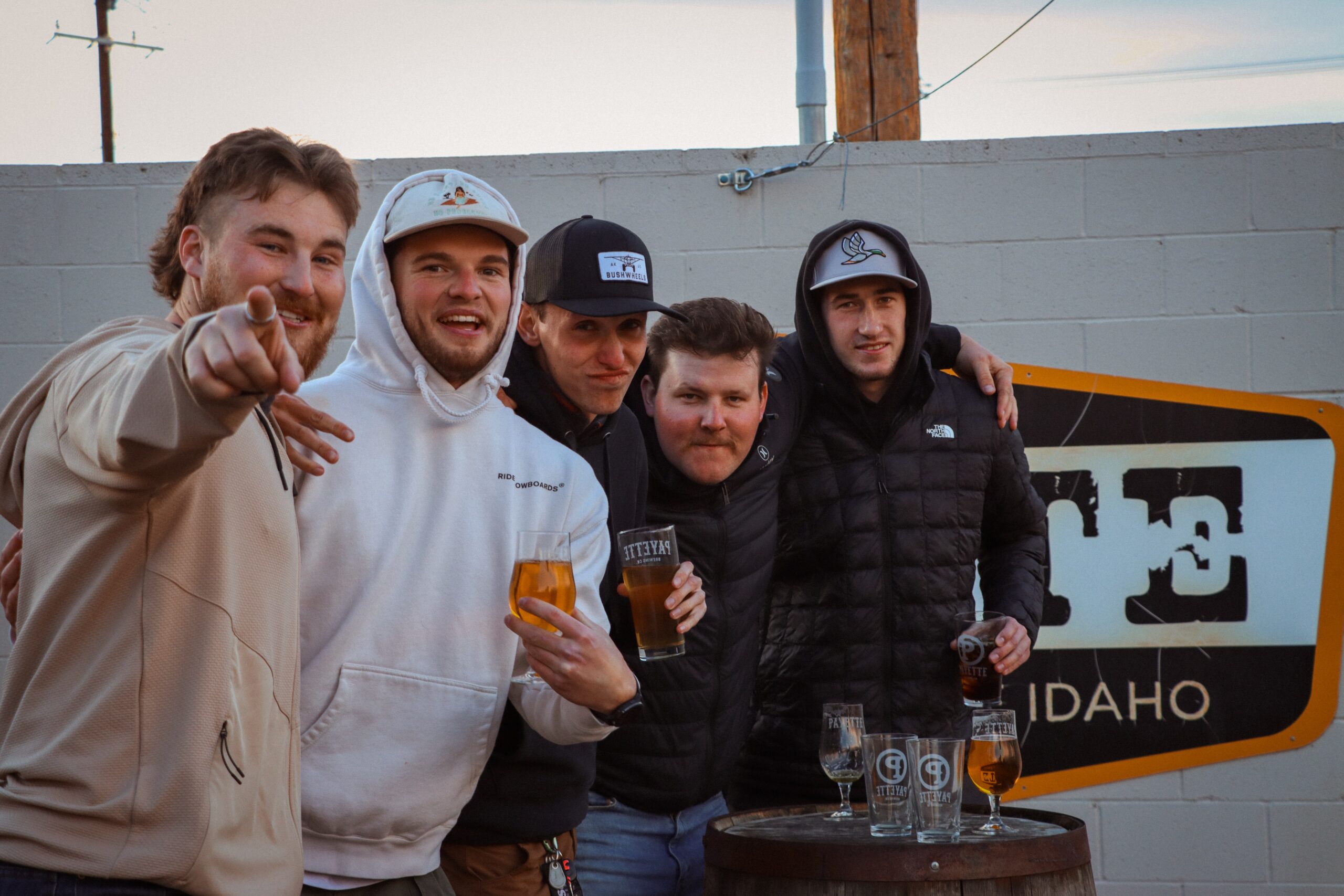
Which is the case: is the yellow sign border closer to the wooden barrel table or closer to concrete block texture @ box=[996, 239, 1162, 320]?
concrete block texture @ box=[996, 239, 1162, 320]

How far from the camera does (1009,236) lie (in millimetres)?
3686

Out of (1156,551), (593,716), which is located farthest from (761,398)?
(1156,551)

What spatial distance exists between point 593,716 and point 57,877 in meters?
0.73

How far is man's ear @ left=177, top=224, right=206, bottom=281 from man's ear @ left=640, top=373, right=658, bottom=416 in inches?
42.9

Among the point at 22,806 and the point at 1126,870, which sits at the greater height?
the point at 22,806

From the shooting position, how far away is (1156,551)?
11.9 feet

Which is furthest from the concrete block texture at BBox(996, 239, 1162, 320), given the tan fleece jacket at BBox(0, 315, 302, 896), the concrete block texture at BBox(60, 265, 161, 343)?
the tan fleece jacket at BBox(0, 315, 302, 896)

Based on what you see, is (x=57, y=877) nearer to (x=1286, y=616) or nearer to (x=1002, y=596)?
(x=1002, y=596)

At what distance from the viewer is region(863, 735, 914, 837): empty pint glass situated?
6.68ft

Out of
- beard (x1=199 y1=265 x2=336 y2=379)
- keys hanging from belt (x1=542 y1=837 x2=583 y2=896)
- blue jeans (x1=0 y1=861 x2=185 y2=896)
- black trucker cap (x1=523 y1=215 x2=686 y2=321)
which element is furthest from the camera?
black trucker cap (x1=523 y1=215 x2=686 y2=321)

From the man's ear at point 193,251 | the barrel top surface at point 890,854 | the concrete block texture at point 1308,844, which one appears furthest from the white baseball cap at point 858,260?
the concrete block texture at point 1308,844

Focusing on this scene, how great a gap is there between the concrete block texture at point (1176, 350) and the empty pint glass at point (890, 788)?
2.01m

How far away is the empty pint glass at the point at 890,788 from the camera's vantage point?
2035 millimetres

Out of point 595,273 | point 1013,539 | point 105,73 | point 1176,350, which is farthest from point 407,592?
point 105,73
